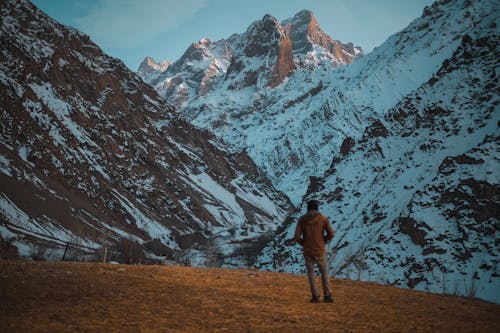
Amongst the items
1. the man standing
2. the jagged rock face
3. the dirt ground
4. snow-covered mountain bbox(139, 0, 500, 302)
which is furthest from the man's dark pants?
snow-covered mountain bbox(139, 0, 500, 302)

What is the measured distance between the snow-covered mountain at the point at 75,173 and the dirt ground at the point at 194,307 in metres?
76.5

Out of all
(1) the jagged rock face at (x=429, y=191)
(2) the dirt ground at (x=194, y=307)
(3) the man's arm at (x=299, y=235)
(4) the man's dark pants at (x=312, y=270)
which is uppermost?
(1) the jagged rock face at (x=429, y=191)

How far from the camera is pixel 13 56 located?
16012 centimetres

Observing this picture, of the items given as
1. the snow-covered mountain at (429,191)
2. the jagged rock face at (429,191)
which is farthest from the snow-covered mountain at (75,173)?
the jagged rock face at (429,191)

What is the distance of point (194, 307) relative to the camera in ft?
34.4

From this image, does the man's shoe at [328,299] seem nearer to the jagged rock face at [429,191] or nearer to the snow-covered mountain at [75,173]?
the jagged rock face at [429,191]

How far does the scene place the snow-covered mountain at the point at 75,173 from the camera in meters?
105

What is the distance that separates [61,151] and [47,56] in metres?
55.2

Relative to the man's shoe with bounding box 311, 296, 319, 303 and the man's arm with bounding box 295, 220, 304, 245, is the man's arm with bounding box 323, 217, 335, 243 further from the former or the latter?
the man's shoe with bounding box 311, 296, 319, 303

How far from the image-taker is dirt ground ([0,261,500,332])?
28.5ft

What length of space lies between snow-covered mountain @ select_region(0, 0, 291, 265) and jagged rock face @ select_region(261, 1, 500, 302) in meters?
42.3

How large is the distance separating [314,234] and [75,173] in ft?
463

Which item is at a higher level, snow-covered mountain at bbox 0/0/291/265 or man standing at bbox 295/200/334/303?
snow-covered mountain at bbox 0/0/291/265

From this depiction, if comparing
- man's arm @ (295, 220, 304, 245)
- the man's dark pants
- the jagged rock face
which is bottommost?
the man's dark pants
